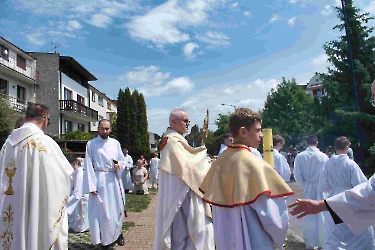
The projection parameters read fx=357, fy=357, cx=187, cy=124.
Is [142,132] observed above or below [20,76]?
below

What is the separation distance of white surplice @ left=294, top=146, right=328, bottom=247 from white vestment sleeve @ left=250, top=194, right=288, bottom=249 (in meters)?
4.44

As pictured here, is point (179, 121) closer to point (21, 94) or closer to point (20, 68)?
point (20, 68)

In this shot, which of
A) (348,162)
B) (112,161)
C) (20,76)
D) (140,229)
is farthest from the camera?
(20,76)

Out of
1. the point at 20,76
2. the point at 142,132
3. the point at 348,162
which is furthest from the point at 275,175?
the point at 142,132

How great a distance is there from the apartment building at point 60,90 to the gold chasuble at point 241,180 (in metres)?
31.0

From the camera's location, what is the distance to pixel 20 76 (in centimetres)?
2791

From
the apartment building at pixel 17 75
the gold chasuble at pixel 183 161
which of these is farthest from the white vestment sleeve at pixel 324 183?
the apartment building at pixel 17 75

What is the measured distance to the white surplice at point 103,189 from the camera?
654cm

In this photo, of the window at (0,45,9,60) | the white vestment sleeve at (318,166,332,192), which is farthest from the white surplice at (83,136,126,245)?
the window at (0,45,9,60)

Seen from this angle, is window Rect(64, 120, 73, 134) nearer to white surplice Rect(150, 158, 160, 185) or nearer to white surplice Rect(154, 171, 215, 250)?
white surplice Rect(150, 158, 160, 185)

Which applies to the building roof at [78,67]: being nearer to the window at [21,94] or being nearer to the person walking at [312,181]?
the window at [21,94]

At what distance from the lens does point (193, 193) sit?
4516 mm

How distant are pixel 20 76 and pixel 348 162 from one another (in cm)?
2742

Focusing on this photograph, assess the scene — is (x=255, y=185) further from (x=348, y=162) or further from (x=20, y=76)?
(x=20, y=76)
